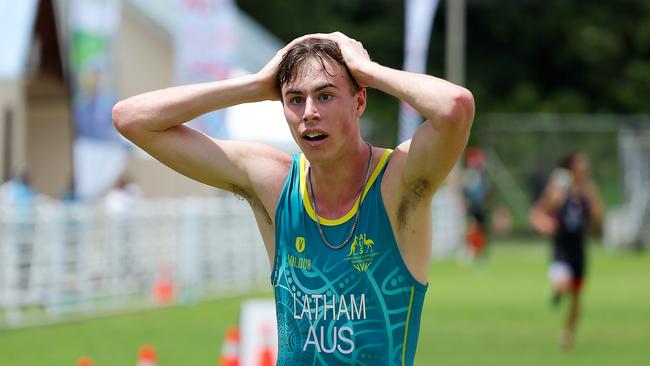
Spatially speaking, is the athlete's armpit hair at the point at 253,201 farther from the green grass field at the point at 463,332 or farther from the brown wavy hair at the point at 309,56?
the green grass field at the point at 463,332

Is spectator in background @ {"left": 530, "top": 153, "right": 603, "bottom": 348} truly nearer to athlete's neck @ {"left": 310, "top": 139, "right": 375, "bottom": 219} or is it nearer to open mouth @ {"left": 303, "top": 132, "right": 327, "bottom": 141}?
athlete's neck @ {"left": 310, "top": 139, "right": 375, "bottom": 219}

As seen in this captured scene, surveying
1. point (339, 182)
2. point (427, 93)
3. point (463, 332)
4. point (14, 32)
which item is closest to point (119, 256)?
point (14, 32)

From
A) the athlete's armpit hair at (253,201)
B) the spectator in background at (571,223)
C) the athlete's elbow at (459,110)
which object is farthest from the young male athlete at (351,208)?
the spectator in background at (571,223)

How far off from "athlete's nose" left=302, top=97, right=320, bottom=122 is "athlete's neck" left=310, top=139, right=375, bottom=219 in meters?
0.23

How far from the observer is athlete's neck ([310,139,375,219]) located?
4.87m

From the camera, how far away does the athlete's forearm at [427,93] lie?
15.4 feet

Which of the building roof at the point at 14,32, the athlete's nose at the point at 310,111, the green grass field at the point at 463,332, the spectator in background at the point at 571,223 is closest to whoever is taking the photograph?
the athlete's nose at the point at 310,111

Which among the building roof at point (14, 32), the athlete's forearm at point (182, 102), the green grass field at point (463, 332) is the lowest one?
the green grass field at point (463, 332)

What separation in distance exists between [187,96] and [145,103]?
18 centimetres

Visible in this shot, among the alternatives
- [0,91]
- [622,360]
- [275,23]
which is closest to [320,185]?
[622,360]

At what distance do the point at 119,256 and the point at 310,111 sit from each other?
17.1m

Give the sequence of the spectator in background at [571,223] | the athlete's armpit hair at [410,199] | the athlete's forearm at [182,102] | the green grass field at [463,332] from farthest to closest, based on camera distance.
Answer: the spectator in background at [571,223], the green grass field at [463,332], the athlete's forearm at [182,102], the athlete's armpit hair at [410,199]

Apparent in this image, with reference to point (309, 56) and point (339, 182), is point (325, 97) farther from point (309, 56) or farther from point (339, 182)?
point (339, 182)

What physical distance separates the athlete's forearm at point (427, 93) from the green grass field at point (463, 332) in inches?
362
